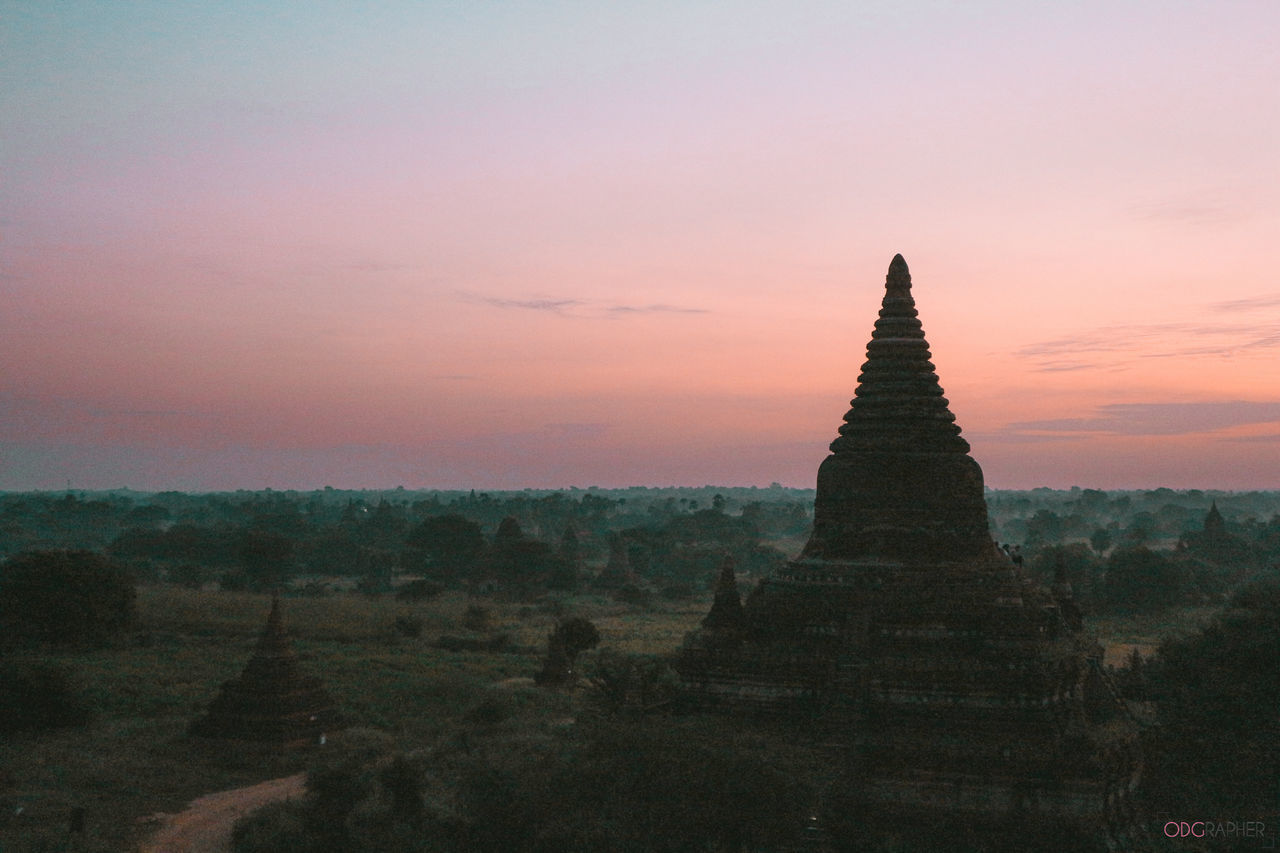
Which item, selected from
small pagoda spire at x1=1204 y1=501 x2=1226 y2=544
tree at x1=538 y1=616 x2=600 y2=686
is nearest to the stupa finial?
tree at x1=538 y1=616 x2=600 y2=686

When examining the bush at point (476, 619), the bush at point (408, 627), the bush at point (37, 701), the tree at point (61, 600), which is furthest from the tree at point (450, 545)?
the bush at point (37, 701)

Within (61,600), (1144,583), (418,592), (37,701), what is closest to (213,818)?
(37,701)

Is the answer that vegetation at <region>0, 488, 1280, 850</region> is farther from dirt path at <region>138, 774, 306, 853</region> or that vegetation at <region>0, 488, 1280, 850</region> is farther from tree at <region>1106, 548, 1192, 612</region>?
dirt path at <region>138, 774, 306, 853</region>

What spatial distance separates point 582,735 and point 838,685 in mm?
4137

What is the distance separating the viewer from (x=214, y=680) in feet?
124

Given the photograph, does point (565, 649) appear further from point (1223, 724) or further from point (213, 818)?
point (1223, 724)

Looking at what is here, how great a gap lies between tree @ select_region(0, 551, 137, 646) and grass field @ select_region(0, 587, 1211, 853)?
37.1 inches

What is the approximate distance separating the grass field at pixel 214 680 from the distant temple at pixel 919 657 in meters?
12.6

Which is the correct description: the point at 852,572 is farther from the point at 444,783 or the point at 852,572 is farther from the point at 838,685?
the point at 444,783

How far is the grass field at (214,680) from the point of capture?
2408 cm

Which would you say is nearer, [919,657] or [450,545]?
[919,657]

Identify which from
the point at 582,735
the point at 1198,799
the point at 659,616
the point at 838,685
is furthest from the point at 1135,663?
the point at 659,616

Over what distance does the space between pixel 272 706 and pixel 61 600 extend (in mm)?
18310

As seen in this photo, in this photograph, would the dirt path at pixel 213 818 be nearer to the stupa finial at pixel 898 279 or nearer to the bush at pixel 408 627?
the stupa finial at pixel 898 279
